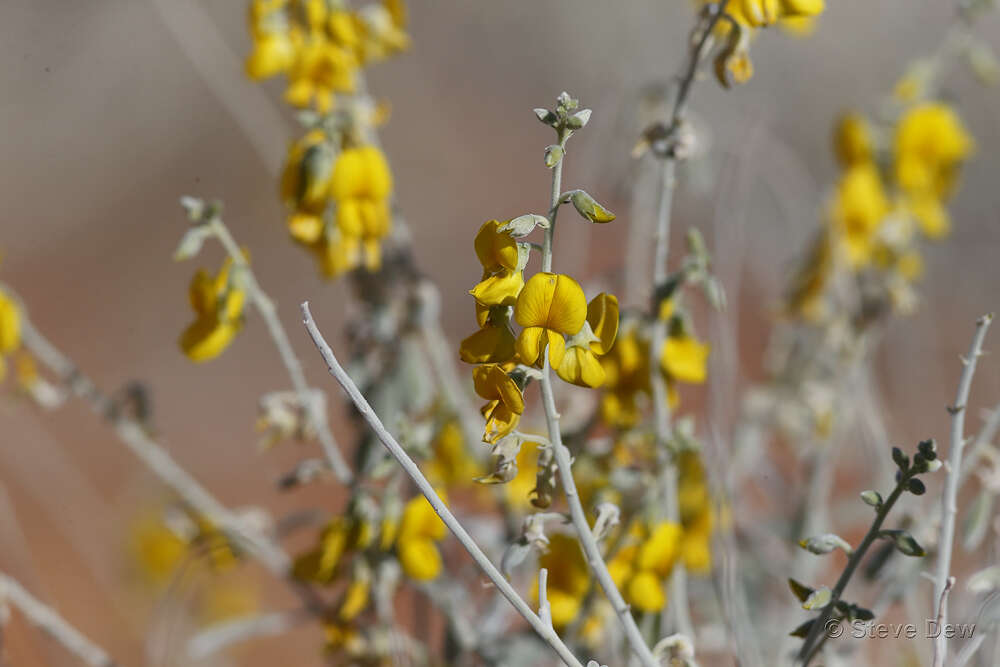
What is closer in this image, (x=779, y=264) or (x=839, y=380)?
Result: (x=839, y=380)

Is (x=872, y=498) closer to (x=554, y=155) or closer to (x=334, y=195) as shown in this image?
(x=554, y=155)

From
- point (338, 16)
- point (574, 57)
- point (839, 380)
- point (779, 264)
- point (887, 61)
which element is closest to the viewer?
point (338, 16)

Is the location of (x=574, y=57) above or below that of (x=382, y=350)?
above

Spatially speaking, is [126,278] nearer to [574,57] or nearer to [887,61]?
[574,57]

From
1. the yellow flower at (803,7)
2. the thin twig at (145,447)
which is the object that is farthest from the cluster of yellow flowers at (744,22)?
the thin twig at (145,447)

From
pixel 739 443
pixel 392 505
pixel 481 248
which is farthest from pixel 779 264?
pixel 481 248

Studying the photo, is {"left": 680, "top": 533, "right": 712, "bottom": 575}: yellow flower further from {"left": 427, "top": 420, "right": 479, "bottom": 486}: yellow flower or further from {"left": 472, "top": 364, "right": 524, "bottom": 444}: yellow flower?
{"left": 472, "top": 364, "right": 524, "bottom": 444}: yellow flower

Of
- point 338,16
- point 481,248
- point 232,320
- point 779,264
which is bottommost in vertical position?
point 481,248
